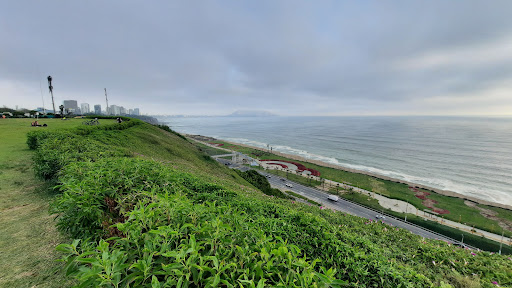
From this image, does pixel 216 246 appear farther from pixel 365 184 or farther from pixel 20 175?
pixel 365 184

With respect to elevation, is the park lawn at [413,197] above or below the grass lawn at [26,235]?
below

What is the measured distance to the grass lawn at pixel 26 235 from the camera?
245 centimetres

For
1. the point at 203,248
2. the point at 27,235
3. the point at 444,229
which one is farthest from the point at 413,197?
the point at 27,235

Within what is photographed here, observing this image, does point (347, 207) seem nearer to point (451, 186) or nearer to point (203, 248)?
point (451, 186)

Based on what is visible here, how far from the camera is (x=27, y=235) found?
11.4ft

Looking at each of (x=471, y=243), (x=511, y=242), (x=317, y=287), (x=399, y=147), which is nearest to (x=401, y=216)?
(x=471, y=243)

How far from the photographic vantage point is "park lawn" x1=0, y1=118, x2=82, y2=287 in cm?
245

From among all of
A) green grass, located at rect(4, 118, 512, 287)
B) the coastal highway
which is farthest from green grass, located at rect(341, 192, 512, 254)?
green grass, located at rect(4, 118, 512, 287)

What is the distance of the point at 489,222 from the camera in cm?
2283

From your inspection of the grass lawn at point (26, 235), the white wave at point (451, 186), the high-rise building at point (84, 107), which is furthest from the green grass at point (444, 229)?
the high-rise building at point (84, 107)

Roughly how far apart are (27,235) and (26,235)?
24mm

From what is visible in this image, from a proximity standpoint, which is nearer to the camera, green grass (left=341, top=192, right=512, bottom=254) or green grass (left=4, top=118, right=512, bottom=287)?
green grass (left=4, top=118, right=512, bottom=287)

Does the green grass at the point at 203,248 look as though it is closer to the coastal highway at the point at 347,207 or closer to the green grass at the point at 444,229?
the coastal highway at the point at 347,207

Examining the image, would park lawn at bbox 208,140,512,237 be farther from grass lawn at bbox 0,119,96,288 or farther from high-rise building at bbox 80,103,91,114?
high-rise building at bbox 80,103,91,114
